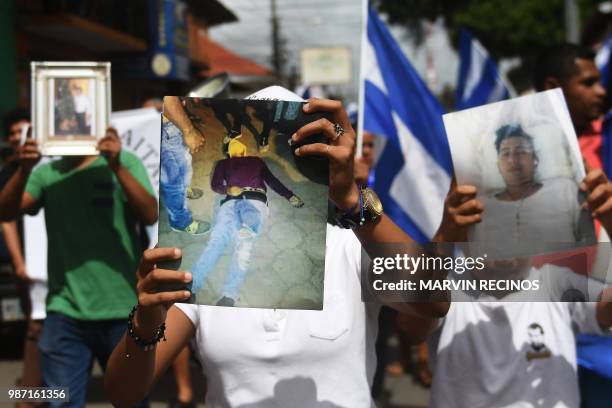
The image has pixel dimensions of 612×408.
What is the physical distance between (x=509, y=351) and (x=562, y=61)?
156 cm

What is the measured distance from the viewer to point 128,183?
2865 millimetres

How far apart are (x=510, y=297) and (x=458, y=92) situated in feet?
9.99

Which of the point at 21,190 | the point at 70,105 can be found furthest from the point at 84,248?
the point at 70,105

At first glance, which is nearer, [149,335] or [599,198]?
[149,335]

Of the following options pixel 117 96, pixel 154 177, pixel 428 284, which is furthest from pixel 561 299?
pixel 117 96

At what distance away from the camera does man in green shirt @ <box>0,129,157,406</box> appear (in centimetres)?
291

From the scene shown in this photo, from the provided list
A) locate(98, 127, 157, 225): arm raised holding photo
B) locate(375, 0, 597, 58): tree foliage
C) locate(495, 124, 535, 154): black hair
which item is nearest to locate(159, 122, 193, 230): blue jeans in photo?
locate(495, 124, 535, 154): black hair

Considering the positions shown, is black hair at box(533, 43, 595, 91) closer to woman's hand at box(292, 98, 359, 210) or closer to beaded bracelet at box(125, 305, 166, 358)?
woman's hand at box(292, 98, 359, 210)

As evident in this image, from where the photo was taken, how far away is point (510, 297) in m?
1.91

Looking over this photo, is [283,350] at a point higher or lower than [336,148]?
lower

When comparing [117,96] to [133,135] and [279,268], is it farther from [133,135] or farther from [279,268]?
[279,268]

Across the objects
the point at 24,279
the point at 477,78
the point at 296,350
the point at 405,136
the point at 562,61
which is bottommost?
the point at 296,350

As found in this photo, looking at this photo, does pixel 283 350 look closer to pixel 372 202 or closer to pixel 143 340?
pixel 143 340

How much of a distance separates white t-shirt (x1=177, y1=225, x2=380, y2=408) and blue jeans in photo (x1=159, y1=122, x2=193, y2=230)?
0.38 metres
